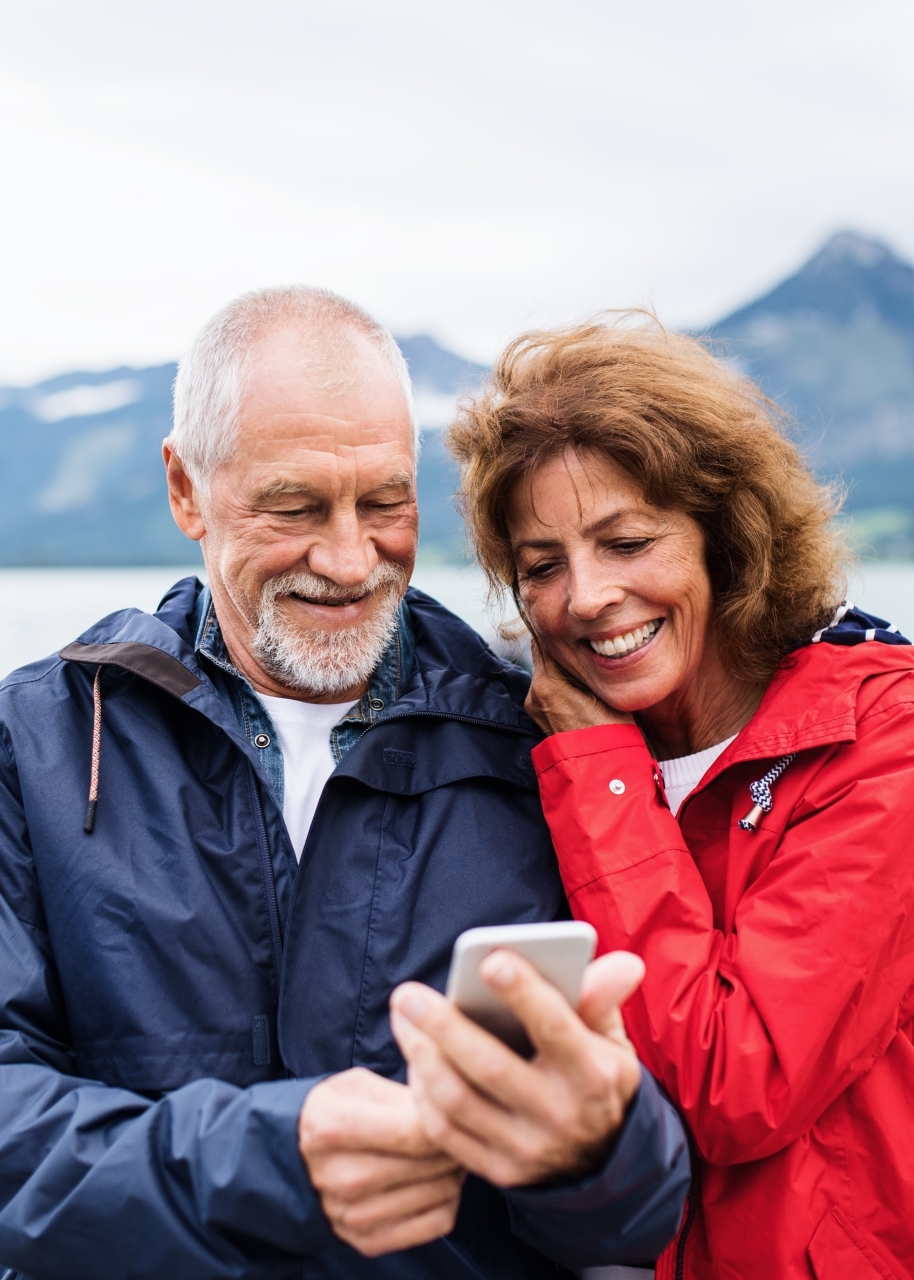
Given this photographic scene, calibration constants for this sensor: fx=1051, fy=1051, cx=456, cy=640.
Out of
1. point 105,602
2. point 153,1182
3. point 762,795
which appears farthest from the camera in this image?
point 105,602

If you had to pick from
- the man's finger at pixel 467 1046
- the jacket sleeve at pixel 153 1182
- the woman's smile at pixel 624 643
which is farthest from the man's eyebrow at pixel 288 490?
the man's finger at pixel 467 1046

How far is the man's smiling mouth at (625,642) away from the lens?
2350 millimetres

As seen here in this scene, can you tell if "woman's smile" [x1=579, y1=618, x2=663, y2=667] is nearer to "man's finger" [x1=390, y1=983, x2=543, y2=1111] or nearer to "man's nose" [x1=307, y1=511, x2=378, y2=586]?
"man's nose" [x1=307, y1=511, x2=378, y2=586]

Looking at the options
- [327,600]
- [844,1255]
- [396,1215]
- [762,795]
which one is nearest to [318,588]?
[327,600]

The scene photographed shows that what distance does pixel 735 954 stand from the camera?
1911mm

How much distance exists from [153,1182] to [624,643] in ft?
4.58

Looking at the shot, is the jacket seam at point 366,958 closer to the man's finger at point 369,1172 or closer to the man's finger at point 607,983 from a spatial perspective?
the man's finger at point 369,1172

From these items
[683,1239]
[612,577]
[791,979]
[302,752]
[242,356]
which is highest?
[242,356]

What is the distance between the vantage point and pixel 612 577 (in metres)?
2.30

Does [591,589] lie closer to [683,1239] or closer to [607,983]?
[607,983]

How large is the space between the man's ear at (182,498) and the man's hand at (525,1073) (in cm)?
157

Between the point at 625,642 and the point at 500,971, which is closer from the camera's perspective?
the point at 500,971

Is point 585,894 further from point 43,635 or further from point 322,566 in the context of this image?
point 43,635

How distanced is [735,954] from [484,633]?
1.24m
